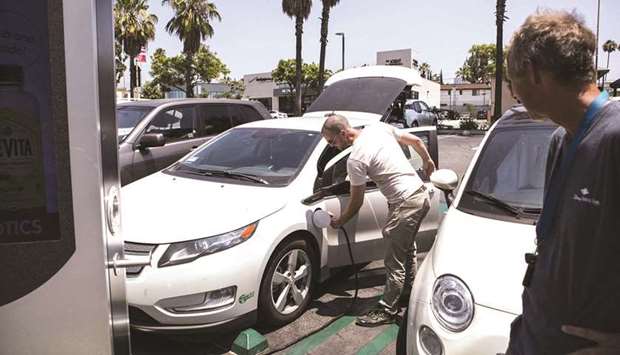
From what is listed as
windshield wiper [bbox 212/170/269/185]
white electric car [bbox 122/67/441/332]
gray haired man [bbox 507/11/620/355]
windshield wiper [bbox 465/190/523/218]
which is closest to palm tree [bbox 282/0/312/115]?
white electric car [bbox 122/67/441/332]

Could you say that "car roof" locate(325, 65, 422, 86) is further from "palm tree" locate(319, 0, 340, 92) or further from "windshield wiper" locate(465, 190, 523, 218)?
"palm tree" locate(319, 0, 340, 92)

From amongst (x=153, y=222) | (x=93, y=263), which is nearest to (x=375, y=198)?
(x=153, y=222)

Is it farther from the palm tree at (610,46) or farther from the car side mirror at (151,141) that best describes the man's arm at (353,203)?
the palm tree at (610,46)

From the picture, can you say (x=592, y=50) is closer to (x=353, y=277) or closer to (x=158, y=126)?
(x=353, y=277)

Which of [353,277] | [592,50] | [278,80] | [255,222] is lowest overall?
[353,277]

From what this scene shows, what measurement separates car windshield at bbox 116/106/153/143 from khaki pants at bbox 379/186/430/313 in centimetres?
403

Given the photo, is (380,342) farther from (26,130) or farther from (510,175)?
(26,130)

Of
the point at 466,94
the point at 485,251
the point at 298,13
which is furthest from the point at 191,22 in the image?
the point at 466,94

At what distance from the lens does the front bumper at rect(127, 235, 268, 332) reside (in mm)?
3436

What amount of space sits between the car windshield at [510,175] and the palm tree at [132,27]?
2893 cm

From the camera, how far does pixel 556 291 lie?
1.55m

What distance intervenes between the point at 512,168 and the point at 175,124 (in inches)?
202

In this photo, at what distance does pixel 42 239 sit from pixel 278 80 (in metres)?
50.0

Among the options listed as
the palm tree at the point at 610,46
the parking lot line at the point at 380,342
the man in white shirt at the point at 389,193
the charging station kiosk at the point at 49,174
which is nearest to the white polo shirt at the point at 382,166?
the man in white shirt at the point at 389,193
